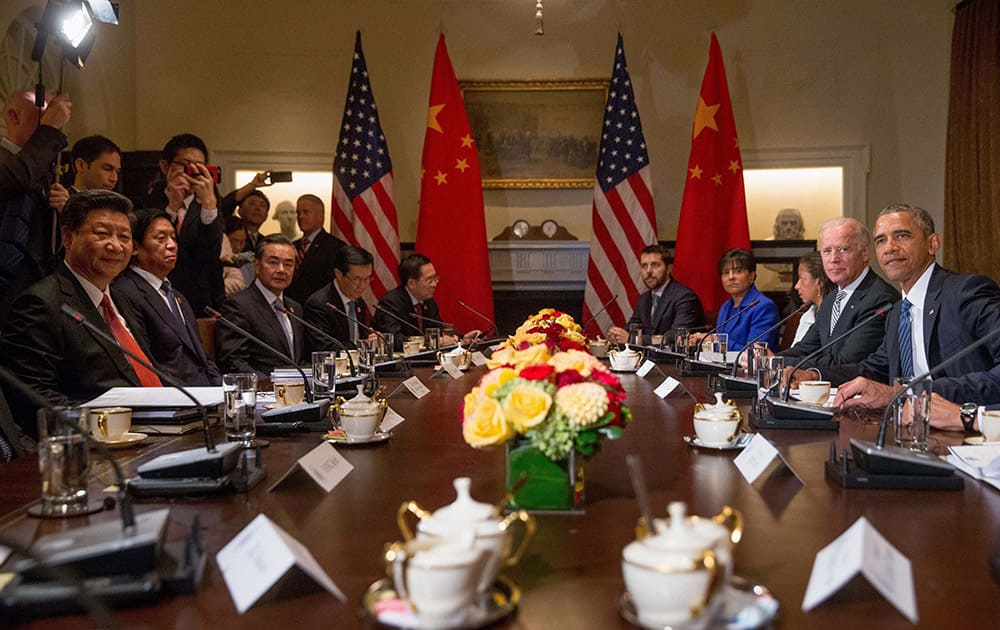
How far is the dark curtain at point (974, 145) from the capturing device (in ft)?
19.9

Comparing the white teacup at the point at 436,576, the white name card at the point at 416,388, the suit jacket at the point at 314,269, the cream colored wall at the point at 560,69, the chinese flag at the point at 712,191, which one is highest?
the cream colored wall at the point at 560,69

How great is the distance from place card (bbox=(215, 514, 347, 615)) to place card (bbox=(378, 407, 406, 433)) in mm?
1045

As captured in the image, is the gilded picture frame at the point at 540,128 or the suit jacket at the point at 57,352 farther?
the gilded picture frame at the point at 540,128

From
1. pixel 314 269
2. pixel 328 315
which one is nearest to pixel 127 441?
pixel 328 315

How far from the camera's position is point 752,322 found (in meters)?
5.45

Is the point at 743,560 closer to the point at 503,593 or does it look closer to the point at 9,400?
the point at 503,593

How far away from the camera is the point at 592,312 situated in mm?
7145

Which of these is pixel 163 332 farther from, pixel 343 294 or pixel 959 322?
pixel 959 322

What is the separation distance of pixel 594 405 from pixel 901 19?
724 centimetres

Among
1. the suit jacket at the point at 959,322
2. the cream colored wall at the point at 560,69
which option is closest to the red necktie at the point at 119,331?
the suit jacket at the point at 959,322

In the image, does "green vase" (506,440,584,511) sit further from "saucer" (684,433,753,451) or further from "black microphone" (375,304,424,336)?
"black microphone" (375,304,424,336)

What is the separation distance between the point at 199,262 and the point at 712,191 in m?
4.00

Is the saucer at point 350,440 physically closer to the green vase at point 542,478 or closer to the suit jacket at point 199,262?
the green vase at point 542,478

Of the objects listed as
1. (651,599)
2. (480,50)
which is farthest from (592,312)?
(651,599)
